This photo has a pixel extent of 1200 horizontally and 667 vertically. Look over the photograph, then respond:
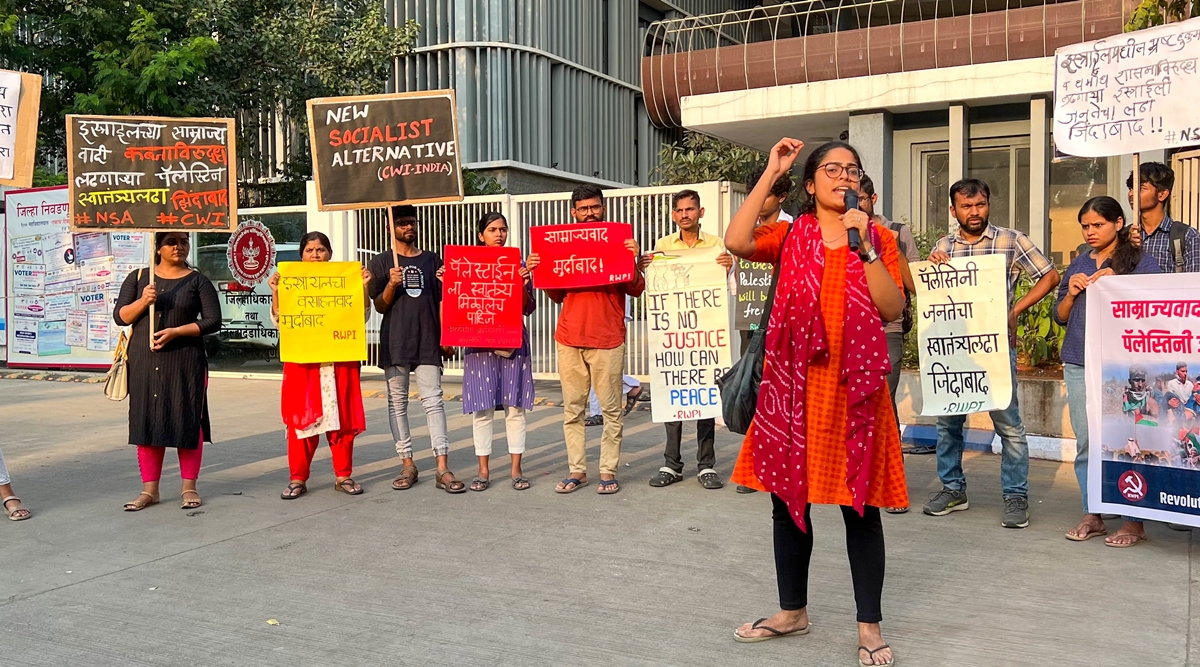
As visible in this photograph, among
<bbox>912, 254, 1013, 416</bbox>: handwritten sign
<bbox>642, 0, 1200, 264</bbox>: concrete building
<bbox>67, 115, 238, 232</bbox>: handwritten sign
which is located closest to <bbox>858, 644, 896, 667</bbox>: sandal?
<bbox>912, 254, 1013, 416</bbox>: handwritten sign

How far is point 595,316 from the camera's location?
23.0ft

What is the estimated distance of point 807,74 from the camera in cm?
1538

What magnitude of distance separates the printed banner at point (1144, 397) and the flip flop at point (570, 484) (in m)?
3.16

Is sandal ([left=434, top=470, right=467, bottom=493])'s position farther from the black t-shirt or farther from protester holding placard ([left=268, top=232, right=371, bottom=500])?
the black t-shirt

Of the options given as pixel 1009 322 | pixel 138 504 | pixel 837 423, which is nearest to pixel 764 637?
pixel 837 423

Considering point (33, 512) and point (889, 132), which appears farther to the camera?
point (889, 132)

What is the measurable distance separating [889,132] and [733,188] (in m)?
5.26

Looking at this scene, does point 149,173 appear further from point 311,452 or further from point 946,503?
point 946,503

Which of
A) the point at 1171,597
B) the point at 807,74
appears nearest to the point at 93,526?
the point at 1171,597

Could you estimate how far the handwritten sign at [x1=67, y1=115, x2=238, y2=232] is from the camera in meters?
7.42

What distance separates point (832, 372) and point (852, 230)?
1.80 feet

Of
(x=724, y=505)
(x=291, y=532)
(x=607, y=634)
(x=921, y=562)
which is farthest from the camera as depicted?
(x=724, y=505)

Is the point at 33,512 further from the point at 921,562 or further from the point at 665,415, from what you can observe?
the point at 921,562

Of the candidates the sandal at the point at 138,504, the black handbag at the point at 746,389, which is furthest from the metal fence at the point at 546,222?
the black handbag at the point at 746,389
